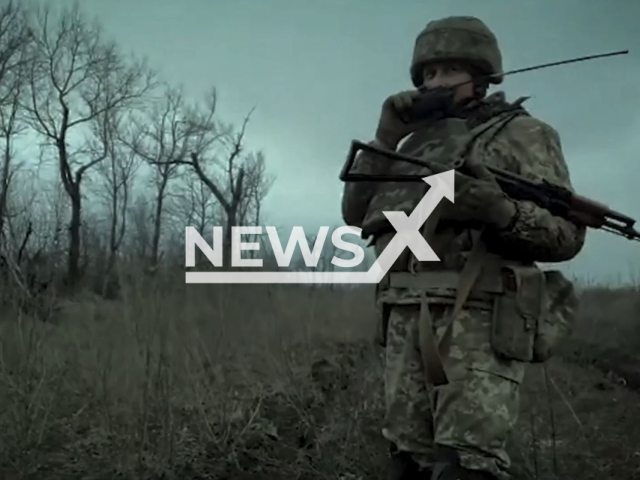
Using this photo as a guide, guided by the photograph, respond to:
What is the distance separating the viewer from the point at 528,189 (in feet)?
6.36

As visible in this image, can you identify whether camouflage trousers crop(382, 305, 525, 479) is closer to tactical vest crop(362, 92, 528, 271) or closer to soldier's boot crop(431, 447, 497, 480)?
soldier's boot crop(431, 447, 497, 480)

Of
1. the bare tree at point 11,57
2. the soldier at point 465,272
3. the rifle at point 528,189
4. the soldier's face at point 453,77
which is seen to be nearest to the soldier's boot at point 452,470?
the soldier at point 465,272

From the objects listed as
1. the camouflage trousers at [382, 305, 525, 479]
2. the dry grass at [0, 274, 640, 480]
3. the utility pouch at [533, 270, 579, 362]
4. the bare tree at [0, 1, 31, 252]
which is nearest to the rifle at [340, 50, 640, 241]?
the utility pouch at [533, 270, 579, 362]

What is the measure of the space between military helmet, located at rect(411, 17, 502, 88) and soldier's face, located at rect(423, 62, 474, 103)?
34 millimetres

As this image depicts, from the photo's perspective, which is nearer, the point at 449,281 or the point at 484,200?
the point at 484,200

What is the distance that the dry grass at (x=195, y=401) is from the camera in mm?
3389

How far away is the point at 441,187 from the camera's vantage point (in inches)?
74.3

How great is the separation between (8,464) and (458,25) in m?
2.74

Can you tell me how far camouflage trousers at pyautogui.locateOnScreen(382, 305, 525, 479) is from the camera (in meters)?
1.84

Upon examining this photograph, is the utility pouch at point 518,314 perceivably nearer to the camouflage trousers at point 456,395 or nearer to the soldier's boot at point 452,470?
the camouflage trousers at point 456,395

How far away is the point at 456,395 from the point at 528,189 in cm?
57

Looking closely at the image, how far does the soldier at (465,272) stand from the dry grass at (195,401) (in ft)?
3.92

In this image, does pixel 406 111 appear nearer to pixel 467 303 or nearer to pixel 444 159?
pixel 444 159

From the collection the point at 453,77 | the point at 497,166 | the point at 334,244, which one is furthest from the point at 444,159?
the point at 334,244
